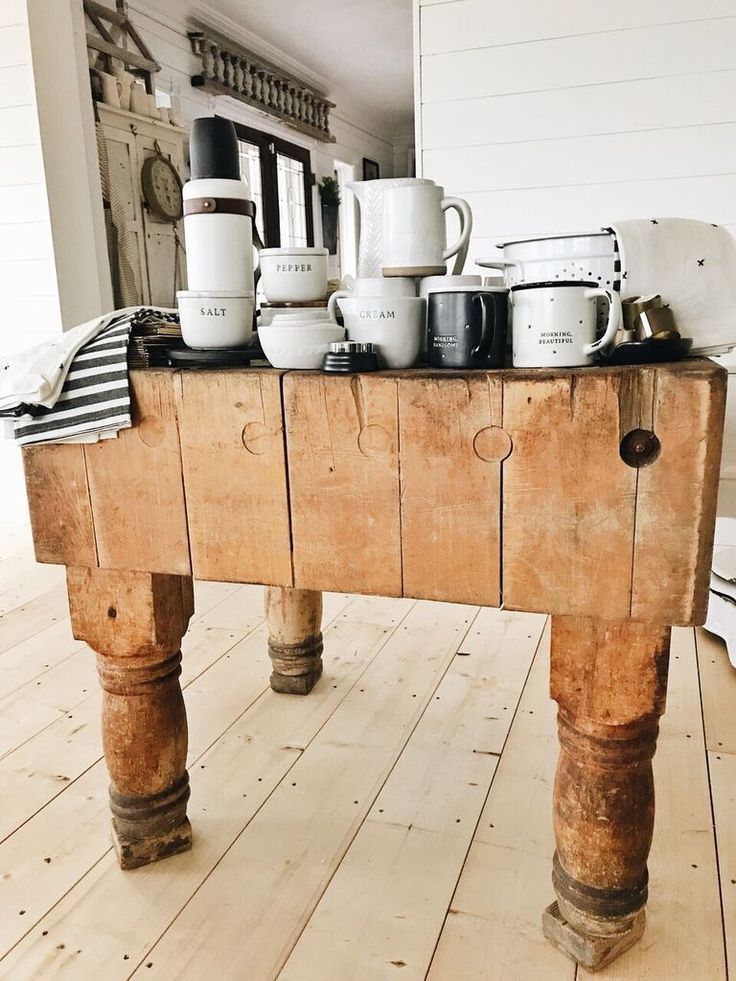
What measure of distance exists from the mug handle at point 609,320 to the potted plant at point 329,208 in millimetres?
6459

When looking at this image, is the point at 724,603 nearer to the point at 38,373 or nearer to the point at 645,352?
the point at 645,352

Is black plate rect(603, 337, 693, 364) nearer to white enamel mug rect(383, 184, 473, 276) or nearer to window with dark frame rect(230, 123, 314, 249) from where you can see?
white enamel mug rect(383, 184, 473, 276)

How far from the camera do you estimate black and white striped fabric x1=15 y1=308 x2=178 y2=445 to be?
40.5 inches

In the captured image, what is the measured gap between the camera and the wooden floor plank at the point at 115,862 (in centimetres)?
108

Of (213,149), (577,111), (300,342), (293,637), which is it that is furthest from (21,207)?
(300,342)

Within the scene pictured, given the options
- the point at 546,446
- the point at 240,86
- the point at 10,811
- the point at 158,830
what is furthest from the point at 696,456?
the point at 240,86

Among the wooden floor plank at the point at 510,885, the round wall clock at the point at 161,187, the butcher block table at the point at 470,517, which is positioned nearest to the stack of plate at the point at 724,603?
the wooden floor plank at the point at 510,885

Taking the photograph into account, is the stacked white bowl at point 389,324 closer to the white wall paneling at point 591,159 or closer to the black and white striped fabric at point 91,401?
the black and white striped fabric at point 91,401

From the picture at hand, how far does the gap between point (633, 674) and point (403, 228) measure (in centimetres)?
63

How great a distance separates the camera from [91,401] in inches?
40.9

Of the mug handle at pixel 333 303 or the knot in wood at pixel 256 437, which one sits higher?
the mug handle at pixel 333 303

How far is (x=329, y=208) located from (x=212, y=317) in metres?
6.60

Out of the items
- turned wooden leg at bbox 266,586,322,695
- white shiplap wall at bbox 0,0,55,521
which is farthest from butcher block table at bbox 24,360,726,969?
white shiplap wall at bbox 0,0,55,521

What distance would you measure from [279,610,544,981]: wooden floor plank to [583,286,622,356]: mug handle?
2.61 ft
